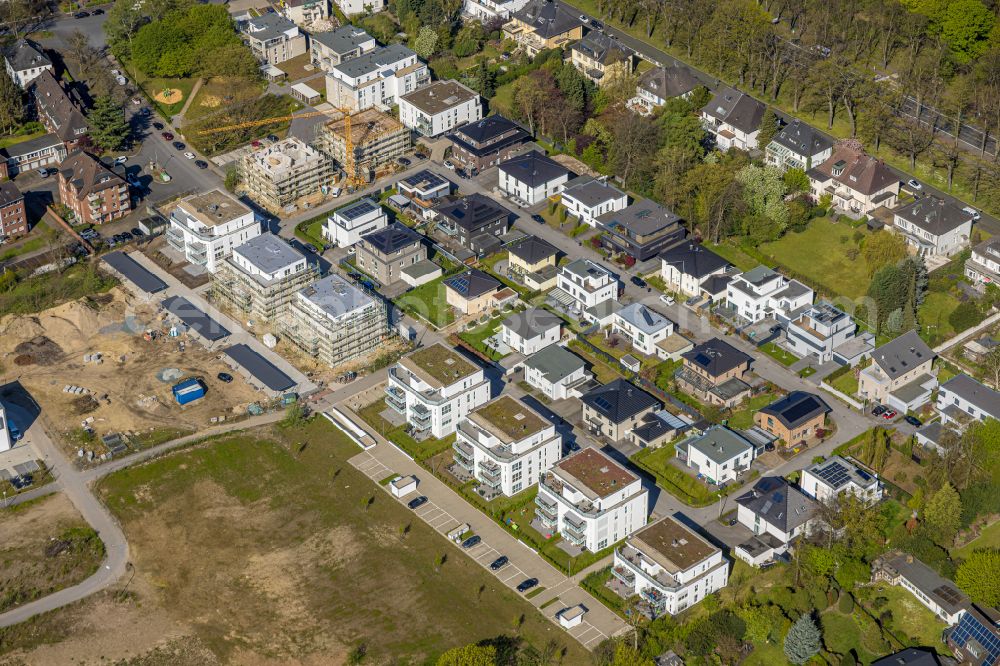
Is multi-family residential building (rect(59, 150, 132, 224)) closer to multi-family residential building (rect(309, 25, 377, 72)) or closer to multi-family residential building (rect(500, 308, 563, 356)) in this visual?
multi-family residential building (rect(309, 25, 377, 72))

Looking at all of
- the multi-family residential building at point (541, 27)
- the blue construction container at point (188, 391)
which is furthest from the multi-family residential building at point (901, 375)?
the multi-family residential building at point (541, 27)

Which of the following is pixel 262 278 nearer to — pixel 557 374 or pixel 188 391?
pixel 188 391

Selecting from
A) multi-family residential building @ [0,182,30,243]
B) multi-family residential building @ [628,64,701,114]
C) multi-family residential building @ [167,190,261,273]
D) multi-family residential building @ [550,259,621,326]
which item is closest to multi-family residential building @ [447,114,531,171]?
multi-family residential building @ [628,64,701,114]

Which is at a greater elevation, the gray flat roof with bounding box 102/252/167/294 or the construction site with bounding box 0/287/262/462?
the gray flat roof with bounding box 102/252/167/294

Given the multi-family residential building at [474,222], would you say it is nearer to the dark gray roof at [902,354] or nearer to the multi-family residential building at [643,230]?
→ the multi-family residential building at [643,230]

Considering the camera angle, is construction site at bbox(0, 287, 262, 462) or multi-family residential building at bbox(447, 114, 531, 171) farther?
multi-family residential building at bbox(447, 114, 531, 171)

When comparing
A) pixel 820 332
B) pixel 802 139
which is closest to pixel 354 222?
pixel 820 332

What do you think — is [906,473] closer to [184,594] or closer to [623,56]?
[184,594]
